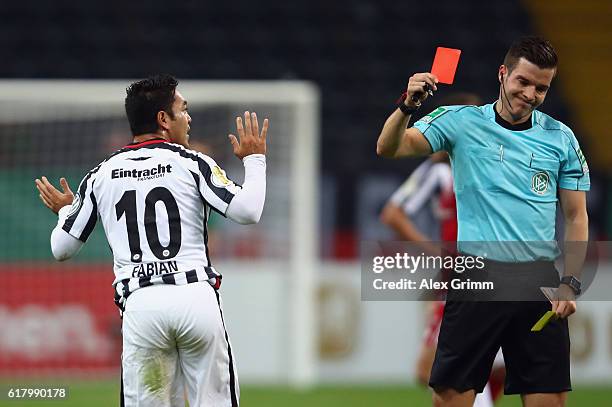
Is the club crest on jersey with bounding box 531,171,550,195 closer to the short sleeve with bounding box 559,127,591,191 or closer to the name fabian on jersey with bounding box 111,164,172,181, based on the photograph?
the short sleeve with bounding box 559,127,591,191

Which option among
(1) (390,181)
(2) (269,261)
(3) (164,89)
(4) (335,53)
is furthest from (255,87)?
(3) (164,89)

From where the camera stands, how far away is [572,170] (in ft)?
15.7

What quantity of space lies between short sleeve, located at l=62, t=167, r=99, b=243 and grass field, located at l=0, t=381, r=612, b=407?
385 cm

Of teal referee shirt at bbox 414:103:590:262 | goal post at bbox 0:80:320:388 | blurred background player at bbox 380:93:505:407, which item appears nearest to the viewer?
teal referee shirt at bbox 414:103:590:262

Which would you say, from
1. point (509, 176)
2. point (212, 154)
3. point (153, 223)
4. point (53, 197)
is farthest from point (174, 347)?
point (212, 154)

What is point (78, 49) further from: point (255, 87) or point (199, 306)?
point (199, 306)

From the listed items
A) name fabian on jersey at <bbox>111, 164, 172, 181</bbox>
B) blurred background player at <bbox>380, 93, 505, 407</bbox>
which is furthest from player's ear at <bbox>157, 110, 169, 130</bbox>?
blurred background player at <bbox>380, 93, 505, 407</bbox>

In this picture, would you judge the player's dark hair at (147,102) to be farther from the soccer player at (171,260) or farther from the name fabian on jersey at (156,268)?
the name fabian on jersey at (156,268)

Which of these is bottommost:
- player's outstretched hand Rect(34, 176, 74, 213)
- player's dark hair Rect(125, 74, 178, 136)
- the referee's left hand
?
the referee's left hand

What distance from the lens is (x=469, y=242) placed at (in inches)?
190

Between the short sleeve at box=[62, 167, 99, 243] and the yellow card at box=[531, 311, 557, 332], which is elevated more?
the short sleeve at box=[62, 167, 99, 243]

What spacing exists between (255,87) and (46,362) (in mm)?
2973

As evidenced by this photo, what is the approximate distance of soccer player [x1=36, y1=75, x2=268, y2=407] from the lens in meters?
4.65

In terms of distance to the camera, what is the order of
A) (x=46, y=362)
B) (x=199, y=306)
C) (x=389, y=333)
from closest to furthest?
(x=199, y=306)
(x=46, y=362)
(x=389, y=333)
